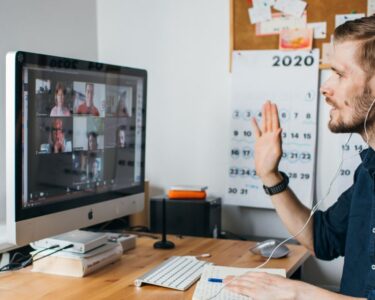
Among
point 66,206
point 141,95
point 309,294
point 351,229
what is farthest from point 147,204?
point 309,294

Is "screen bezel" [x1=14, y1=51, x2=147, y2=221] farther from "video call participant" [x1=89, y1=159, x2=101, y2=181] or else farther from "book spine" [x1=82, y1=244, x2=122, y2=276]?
"book spine" [x1=82, y1=244, x2=122, y2=276]

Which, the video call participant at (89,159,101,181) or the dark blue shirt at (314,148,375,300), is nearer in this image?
the dark blue shirt at (314,148,375,300)

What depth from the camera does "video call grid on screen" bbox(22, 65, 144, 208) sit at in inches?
56.7

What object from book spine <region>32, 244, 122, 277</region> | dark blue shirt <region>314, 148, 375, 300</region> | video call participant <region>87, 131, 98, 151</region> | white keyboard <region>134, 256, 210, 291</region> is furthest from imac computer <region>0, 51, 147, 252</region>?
dark blue shirt <region>314, 148, 375, 300</region>

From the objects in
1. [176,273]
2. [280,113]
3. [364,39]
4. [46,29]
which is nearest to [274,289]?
[176,273]

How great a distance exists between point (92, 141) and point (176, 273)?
48 cm

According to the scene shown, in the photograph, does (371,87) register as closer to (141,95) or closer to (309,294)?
(309,294)

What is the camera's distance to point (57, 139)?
60.4 inches

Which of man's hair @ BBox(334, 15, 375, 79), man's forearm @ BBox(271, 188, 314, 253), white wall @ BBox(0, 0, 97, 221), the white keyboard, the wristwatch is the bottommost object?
the white keyboard

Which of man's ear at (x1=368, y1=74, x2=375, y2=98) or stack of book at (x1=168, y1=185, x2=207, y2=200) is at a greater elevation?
man's ear at (x1=368, y1=74, x2=375, y2=98)

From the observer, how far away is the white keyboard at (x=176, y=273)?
1502 millimetres

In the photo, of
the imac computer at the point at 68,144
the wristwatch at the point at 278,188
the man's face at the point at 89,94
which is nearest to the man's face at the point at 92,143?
the imac computer at the point at 68,144

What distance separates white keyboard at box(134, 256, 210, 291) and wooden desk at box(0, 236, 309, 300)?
0.02 metres

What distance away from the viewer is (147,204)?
2.42 meters
